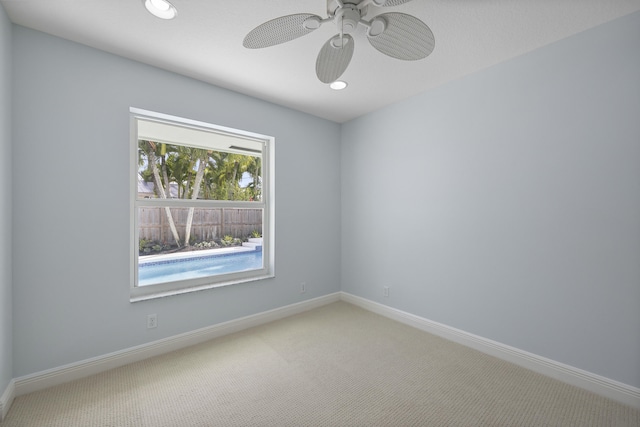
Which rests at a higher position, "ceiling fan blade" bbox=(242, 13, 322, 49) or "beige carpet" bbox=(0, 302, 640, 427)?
"ceiling fan blade" bbox=(242, 13, 322, 49)

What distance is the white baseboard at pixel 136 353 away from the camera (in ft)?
6.40

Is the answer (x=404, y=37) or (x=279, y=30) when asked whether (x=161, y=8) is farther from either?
(x=404, y=37)

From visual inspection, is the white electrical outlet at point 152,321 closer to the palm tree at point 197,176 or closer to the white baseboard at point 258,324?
the white baseboard at point 258,324

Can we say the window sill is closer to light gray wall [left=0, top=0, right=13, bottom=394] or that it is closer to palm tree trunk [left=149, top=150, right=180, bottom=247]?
palm tree trunk [left=149, top=150, right=180, bottom=247]

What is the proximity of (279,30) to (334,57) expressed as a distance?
38 cm

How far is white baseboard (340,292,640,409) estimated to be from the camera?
184 cm

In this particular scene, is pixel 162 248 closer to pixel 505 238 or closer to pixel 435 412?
pixel 435 412

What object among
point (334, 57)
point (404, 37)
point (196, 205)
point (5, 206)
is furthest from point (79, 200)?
point (404, 37)

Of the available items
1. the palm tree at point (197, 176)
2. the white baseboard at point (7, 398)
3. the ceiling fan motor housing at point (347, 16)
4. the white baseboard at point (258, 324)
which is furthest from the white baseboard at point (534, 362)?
the white baseboard at point (7, 398)

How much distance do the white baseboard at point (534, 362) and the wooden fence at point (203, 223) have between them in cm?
191

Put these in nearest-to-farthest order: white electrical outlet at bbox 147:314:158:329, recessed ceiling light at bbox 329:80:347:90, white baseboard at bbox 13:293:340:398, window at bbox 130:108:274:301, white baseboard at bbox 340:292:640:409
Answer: white baseboard at bbox 340:292:640:409 → white baseboard at bbox 13:293:340:398 → white electrical outlet at bbox 147:314:158:329 → window at bbox 130:108:274:301 → recessed ceiling light at bbox 329:80:347:90

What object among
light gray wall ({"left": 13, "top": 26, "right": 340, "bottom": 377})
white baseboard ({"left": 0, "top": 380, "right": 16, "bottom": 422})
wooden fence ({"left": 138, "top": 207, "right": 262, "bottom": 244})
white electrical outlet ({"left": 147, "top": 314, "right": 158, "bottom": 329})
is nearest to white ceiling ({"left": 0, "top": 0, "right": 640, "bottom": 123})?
light gray wall ({"left": 13, "top": 26, "right": 340, "bottom": 377})

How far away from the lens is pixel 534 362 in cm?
220

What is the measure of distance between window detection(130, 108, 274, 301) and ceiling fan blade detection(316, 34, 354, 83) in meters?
1.43
